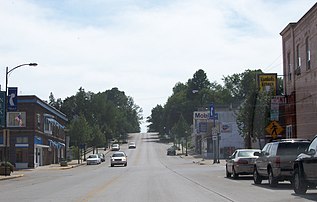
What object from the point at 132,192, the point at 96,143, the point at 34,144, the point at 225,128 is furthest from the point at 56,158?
the point at 132,192

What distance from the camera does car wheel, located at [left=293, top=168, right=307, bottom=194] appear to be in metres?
19.0

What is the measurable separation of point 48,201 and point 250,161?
44.7 ft

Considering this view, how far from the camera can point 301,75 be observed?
40.4 meters

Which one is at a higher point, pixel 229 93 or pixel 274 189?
pixel 229 93

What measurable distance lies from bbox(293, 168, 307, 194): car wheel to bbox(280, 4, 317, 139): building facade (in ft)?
60.0

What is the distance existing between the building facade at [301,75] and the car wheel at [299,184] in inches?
721

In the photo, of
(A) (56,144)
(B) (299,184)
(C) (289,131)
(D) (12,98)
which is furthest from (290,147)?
(A) (56,144)

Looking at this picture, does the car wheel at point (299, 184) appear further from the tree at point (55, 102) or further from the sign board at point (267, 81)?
the tree at point (55, 102)

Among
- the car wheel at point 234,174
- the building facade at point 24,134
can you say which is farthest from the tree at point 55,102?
the car wheel at point 234,174

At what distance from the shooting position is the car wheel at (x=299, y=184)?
62.4 feet

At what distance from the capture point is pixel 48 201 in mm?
18688

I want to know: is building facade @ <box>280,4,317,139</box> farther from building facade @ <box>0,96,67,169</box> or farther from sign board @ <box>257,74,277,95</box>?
building facade @ <box>0,96,67,169</box>

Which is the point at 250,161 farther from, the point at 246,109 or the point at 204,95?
the point at 204,95

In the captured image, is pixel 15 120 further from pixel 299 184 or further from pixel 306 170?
pixel 306 170
